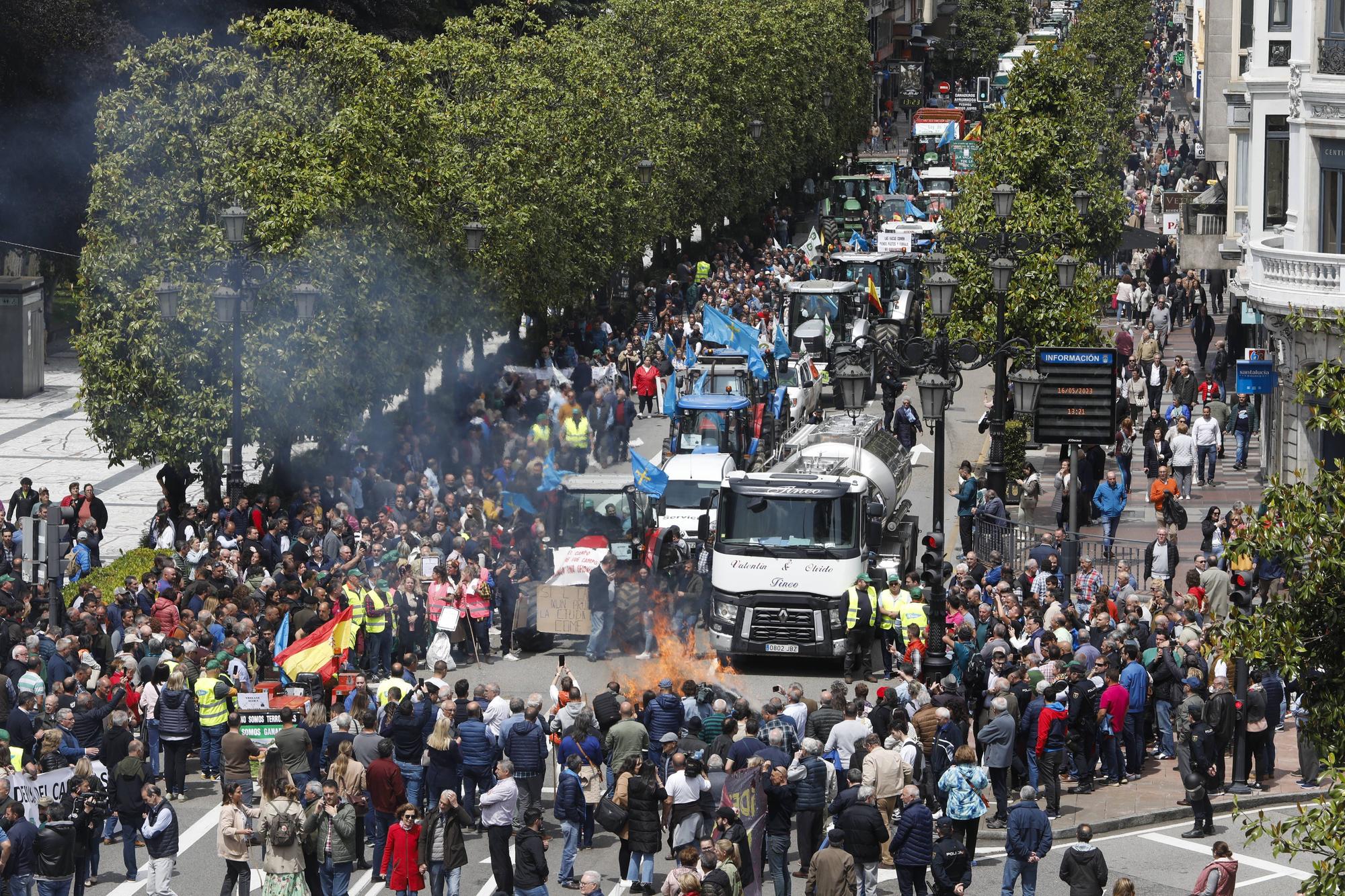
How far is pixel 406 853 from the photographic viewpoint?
2075cm

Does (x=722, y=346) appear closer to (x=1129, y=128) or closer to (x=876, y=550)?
(x=876, y=550)

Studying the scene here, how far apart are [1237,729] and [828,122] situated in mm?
65659

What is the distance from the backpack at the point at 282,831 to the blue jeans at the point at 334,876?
20.6 inches

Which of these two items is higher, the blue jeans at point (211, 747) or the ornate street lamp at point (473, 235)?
the ornate street lamp at point (473, 235)

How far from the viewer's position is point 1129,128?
100938 millimetres

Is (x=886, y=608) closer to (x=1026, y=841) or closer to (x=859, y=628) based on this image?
(x=859, y=628)

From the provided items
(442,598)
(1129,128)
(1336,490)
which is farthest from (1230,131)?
(1129,128)

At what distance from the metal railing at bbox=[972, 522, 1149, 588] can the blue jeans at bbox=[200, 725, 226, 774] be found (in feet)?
43.5

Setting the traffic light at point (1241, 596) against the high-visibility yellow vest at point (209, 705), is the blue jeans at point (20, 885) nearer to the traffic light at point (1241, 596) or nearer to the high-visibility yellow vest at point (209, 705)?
the high-visibility yellow vest at point (209, 705)

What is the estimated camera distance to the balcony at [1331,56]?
3684 centimetres

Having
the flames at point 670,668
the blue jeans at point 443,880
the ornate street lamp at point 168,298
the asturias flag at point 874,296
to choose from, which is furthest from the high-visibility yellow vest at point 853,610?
the asturias flag at point 874,296

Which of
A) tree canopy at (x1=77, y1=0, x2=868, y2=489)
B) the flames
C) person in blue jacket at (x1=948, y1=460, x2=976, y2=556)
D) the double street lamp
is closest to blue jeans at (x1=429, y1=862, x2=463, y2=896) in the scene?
the flames

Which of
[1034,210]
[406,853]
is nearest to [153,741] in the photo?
[406,853]

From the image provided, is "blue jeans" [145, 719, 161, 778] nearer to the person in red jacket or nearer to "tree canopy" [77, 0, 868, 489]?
"tree canopy" [77, 0, 868, 489]
